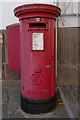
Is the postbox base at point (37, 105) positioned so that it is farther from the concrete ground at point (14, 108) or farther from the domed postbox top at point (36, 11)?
the domed postbox top at point (36, 11)

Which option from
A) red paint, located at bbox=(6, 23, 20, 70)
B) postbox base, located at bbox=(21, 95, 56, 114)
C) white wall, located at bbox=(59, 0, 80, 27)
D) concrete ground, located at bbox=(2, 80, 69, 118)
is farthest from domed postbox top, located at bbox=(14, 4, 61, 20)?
concrete ground, located at bbox=(2, 80, 69, 118)

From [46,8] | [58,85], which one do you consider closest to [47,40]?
[46,8]

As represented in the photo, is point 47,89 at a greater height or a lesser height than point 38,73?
lesser

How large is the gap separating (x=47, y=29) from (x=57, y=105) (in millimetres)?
1295

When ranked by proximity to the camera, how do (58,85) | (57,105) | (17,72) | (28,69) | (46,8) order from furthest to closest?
(17,72), (58,85), (57,105), (28,69), (46,8)

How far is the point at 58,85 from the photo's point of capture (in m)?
4.39

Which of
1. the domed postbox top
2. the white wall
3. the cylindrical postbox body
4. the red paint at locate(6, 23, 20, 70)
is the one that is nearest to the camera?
the white wall

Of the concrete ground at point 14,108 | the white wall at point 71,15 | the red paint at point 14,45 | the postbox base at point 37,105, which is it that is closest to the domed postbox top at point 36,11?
the white wall at point 71,15

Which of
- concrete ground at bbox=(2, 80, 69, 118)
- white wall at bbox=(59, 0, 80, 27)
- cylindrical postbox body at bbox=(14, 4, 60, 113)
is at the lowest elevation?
concrete ground at bbox=(2, 80, 69, 118)

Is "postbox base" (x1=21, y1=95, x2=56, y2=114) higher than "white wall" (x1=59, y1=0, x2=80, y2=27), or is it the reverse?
"white wall" (x1=59, y1=0, x2=80, y2=27)

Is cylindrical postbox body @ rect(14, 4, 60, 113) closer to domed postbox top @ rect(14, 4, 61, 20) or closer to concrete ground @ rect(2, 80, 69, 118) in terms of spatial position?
domed postbox top @ rect(14, 4, 61, 20)

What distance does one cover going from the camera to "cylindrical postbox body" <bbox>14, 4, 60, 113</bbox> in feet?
10.2

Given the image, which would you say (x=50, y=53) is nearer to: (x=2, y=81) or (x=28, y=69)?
(x=28, y=69)

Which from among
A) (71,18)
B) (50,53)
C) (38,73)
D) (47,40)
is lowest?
(38,73)
